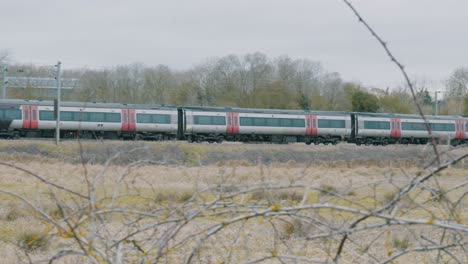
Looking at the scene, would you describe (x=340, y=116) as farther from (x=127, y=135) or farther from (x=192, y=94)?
(x=192, y=94)

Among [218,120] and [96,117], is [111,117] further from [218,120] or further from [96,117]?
[218,120]

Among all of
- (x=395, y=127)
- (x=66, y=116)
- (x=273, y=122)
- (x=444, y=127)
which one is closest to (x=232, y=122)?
(x=273, y=122)

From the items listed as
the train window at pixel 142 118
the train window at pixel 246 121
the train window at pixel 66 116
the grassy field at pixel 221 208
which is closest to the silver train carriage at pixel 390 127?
the grassy field at pixel 221 208

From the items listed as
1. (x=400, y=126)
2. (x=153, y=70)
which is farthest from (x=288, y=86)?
(x=400, y=126)

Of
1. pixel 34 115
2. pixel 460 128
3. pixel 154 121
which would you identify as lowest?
pixel 460 128

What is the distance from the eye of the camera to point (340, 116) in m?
48.9

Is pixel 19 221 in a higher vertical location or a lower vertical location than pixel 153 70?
lower

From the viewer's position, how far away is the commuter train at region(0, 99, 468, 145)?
132 feet

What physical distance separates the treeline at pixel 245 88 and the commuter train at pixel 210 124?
1202cm

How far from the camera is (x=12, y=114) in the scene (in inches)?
1558

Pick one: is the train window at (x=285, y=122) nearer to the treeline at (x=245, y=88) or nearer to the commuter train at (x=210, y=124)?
the commuter train at (x=210, y=124)

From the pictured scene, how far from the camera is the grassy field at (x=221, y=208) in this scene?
344 cm

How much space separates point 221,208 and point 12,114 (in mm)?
38076

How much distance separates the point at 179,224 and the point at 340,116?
46203 mm
